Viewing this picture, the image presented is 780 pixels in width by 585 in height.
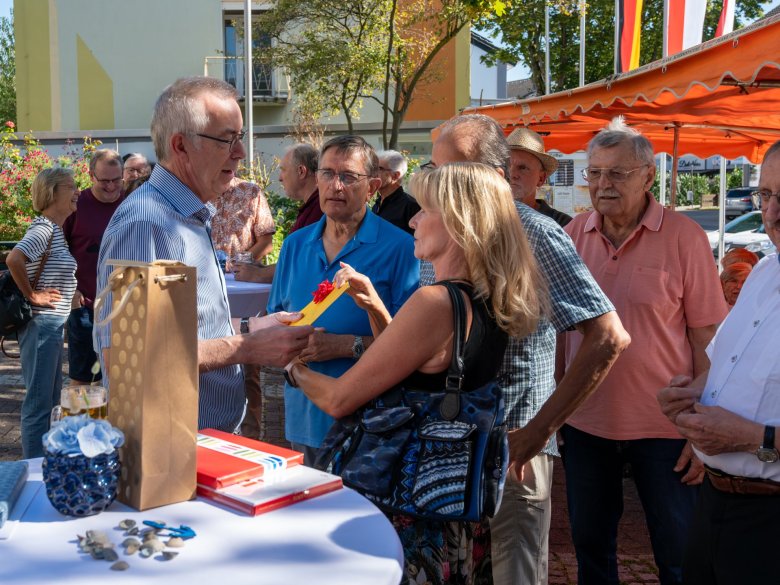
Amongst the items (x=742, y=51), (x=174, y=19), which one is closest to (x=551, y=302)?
(x=742, y=51)

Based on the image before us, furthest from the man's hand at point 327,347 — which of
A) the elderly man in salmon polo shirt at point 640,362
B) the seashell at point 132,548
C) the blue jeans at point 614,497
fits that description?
the seashell at point 132,548

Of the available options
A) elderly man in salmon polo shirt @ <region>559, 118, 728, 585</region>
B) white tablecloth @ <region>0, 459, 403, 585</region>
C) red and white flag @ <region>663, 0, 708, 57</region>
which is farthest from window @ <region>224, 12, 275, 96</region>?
white tablecloth @ <region>0, 459, 403, 585</region>

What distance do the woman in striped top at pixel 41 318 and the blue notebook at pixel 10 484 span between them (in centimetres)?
349

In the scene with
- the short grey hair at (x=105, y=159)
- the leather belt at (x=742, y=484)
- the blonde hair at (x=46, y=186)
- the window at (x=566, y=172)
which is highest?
the window at (x=566, y=172)

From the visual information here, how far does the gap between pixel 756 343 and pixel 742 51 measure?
1.81 m

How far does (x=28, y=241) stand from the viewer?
17.4ft

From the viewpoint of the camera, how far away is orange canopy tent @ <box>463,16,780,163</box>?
3.51 metres

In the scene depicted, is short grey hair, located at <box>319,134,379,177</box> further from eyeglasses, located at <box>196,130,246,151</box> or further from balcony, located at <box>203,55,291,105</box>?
balcony, located at <box>203,55,291,105</box>

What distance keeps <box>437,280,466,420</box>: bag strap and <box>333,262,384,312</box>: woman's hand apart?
46cm

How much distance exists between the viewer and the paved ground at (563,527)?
3984 millimetres

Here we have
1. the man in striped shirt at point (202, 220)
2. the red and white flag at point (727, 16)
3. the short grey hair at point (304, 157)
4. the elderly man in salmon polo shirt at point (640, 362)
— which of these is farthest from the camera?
the red and white flag at point (727, 16)

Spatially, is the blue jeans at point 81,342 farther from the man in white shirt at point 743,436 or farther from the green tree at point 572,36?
the green tree at point 572,36

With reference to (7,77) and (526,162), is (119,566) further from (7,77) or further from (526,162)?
(7,77)

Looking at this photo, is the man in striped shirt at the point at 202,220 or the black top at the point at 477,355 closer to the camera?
the black top at the point at 477,355
